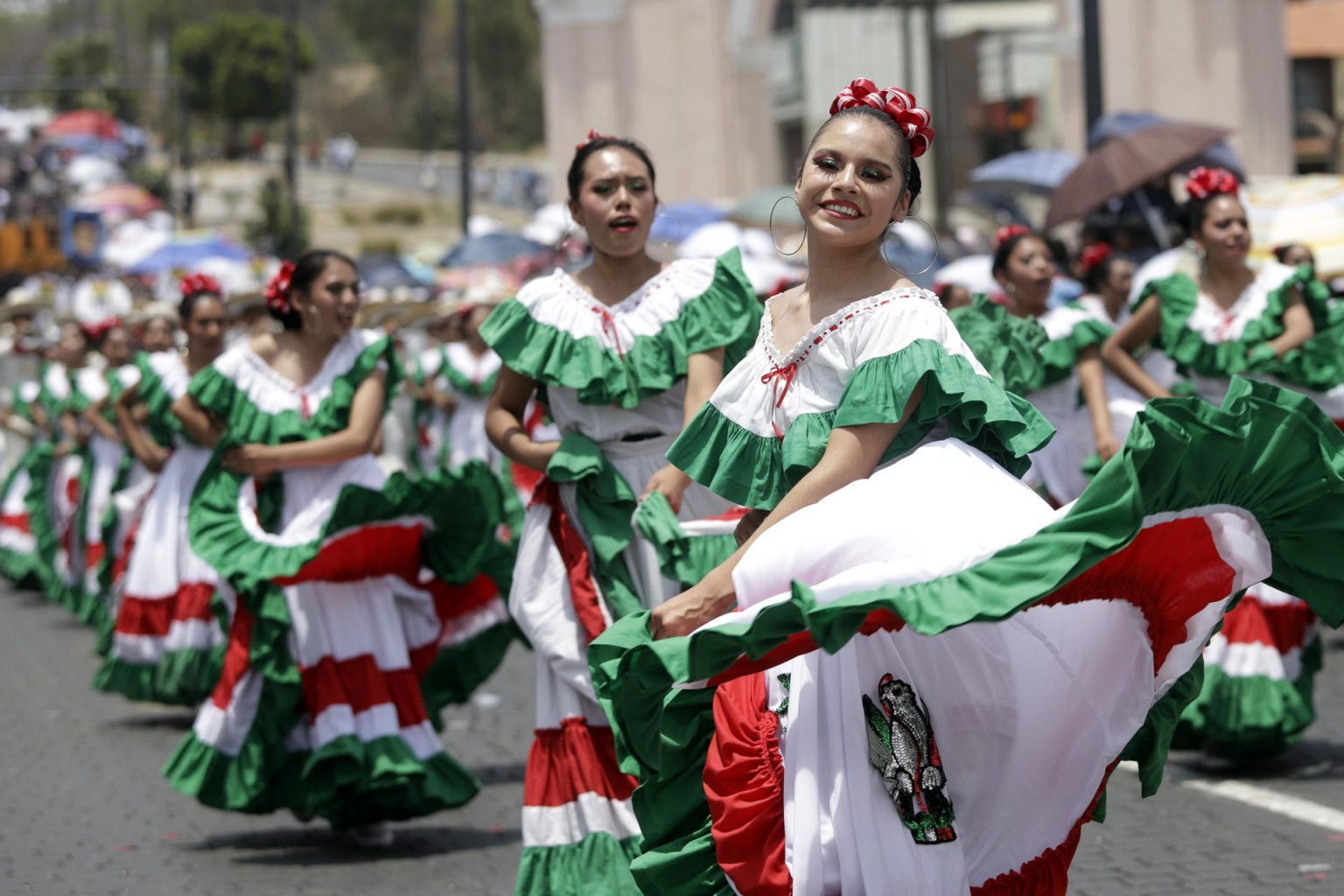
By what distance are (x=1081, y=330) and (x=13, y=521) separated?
1222cm

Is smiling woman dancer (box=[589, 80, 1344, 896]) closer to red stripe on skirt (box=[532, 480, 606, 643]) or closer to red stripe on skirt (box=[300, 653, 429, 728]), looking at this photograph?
red stripe on skirt (box=[532, 480, 606, 643])

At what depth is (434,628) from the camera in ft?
26.7

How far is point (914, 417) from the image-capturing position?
14.2 feet

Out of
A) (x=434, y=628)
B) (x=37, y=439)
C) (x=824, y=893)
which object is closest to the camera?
(x=824, y=893)

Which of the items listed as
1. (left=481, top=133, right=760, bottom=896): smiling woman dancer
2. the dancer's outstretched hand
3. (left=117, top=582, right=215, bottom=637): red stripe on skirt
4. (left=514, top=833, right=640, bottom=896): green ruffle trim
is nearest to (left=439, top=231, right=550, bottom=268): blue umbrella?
(left=117, top=582, right=215, bottom=637): red stripe on skirt

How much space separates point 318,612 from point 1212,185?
146 inches

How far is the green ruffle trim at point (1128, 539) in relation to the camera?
3.75m

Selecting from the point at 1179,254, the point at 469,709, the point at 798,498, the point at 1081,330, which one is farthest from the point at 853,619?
the point at 1179,254

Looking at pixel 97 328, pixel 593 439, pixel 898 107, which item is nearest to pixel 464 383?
pixel 97 328

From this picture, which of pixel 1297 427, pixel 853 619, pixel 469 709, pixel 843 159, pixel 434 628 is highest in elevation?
pixel 843 159

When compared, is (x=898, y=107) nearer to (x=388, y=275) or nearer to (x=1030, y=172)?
(x=1030, y=172)

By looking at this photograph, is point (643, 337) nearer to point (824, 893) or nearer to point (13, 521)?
point (824, 893)

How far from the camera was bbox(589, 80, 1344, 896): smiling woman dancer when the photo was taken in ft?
12.7

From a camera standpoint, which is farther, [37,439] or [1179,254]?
[37,439]
